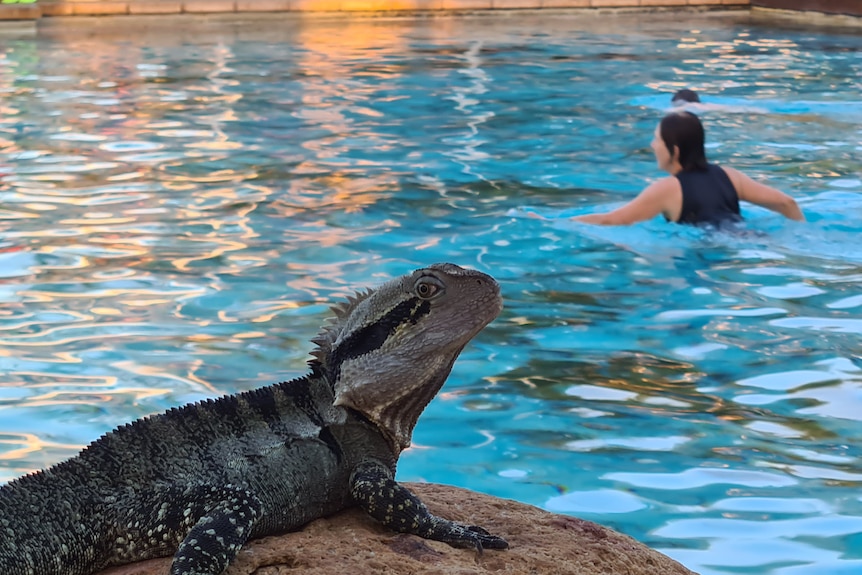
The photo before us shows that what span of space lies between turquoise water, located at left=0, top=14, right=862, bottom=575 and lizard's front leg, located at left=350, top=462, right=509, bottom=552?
2440 mm

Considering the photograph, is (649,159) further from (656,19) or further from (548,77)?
(656,19)

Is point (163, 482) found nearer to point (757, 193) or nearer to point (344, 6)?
point (757, 193)

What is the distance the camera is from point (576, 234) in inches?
443

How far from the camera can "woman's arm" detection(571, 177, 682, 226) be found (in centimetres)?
1085

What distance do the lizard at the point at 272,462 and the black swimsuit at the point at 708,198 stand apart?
7610 mm

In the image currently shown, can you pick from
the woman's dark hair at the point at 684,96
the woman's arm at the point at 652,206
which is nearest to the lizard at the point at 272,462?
the woman's arm at the point at 652,206

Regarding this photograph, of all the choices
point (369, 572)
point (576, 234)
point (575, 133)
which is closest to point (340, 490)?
point (369, 572)

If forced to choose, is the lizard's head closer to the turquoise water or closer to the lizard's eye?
the lizard's eye

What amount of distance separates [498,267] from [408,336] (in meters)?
6.87

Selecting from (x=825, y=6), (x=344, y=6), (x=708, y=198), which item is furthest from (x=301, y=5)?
(x=708, y=198)

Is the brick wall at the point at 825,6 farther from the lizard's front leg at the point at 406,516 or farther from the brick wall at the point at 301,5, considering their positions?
the lizard's front leg at the point at 406,516

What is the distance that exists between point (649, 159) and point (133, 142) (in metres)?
6.54

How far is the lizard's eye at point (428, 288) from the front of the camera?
3520 mm

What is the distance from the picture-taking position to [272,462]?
3.51 meters
